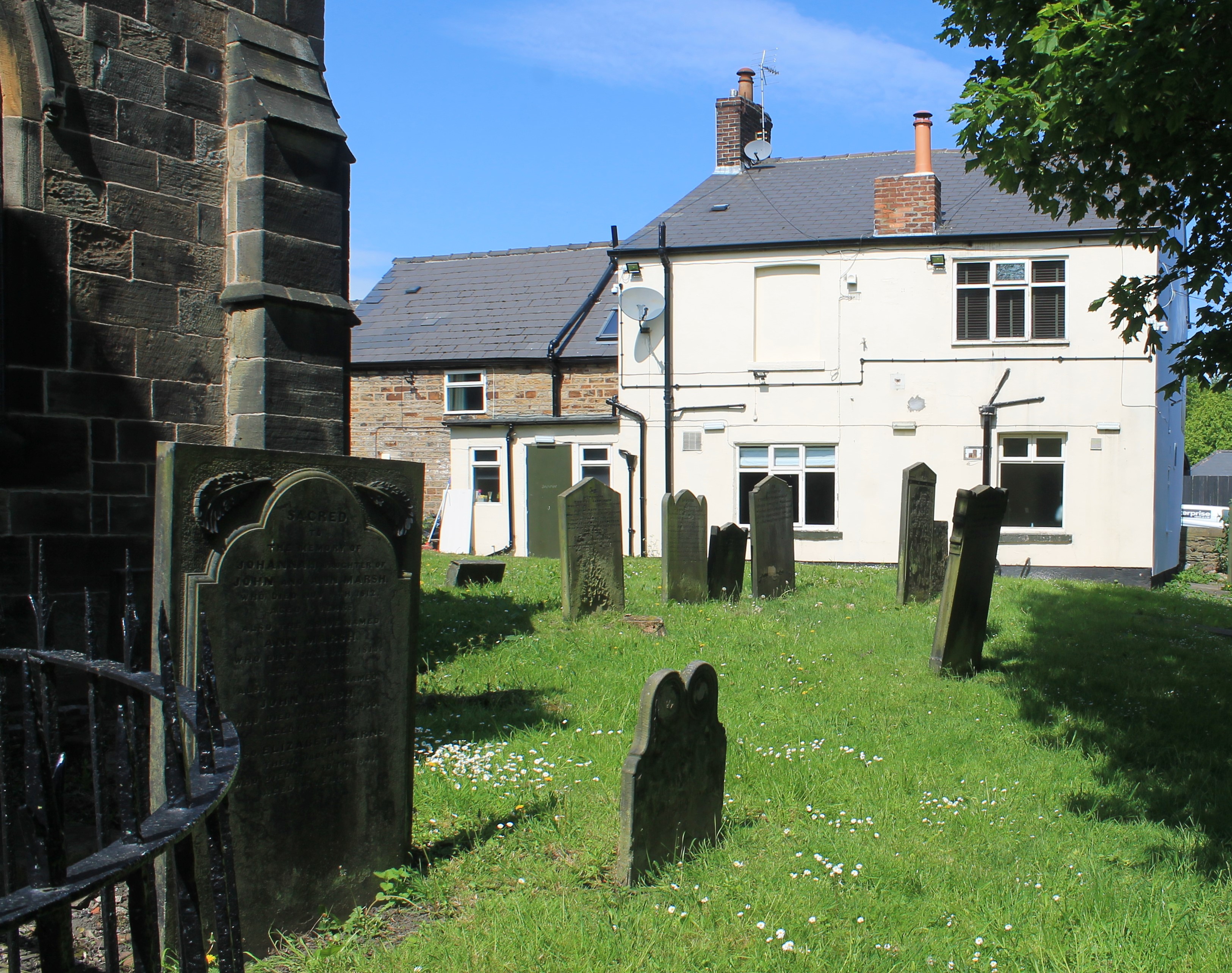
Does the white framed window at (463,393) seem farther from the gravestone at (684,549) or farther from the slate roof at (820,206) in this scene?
the gravestone at (684,549)

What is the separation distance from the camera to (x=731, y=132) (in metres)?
24.4

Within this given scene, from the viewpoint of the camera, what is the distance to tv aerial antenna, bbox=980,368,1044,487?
64.7 feet

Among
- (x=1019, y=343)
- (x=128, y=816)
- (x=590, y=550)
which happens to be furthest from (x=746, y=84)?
(x=128, y=816)

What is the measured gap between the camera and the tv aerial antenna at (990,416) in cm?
1973

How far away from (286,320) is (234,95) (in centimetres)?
148

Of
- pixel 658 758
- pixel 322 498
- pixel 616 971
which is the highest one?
pixel 322 498

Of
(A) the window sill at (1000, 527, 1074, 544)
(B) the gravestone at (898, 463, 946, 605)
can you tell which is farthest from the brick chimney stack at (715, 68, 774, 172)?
(B) the gravestone at (898, 463, 946, 605)

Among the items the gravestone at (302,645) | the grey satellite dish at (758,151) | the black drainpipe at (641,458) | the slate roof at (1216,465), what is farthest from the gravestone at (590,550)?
the slate roof at (1216,465)

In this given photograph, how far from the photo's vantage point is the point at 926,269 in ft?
66.7

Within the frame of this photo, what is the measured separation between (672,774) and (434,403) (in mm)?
21679

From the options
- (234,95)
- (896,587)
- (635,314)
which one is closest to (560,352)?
(635,314)

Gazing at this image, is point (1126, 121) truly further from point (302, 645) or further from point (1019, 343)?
point (1019, 343)

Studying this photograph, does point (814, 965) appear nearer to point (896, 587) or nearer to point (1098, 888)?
point (1098, 888)

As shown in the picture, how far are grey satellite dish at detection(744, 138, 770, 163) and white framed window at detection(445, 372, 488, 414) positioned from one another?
26.6 feet
